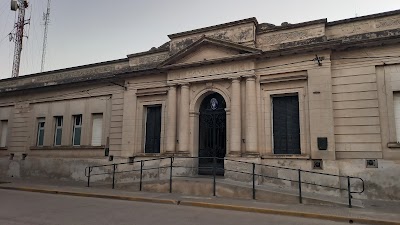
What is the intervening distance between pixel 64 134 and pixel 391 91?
1646 cm

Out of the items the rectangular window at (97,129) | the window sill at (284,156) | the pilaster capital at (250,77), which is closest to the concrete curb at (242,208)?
the window sill at (284,156)

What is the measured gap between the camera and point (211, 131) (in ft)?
48.3

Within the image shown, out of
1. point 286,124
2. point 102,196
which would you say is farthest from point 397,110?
point 102,196

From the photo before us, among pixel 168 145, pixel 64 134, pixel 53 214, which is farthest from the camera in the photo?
pixel 64 134

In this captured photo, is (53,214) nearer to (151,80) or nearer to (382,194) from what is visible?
(151,80)

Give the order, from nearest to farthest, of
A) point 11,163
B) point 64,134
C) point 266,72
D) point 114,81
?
point 266,72 → point 114,81 → point 64,134 → point 11,163

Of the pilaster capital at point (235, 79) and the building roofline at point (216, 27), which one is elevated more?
the building roofline at point (216, 27)

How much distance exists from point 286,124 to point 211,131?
3.42 meters

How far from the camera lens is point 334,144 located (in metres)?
11.9

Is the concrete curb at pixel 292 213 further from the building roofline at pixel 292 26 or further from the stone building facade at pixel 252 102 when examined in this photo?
the building roofline at pixel 292 26

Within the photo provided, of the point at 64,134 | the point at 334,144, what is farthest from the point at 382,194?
the point at 64,134

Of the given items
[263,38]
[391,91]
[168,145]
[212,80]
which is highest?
[263,38]

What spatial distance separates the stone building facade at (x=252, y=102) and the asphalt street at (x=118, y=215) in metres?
4.39

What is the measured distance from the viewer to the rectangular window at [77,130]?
720 inches
